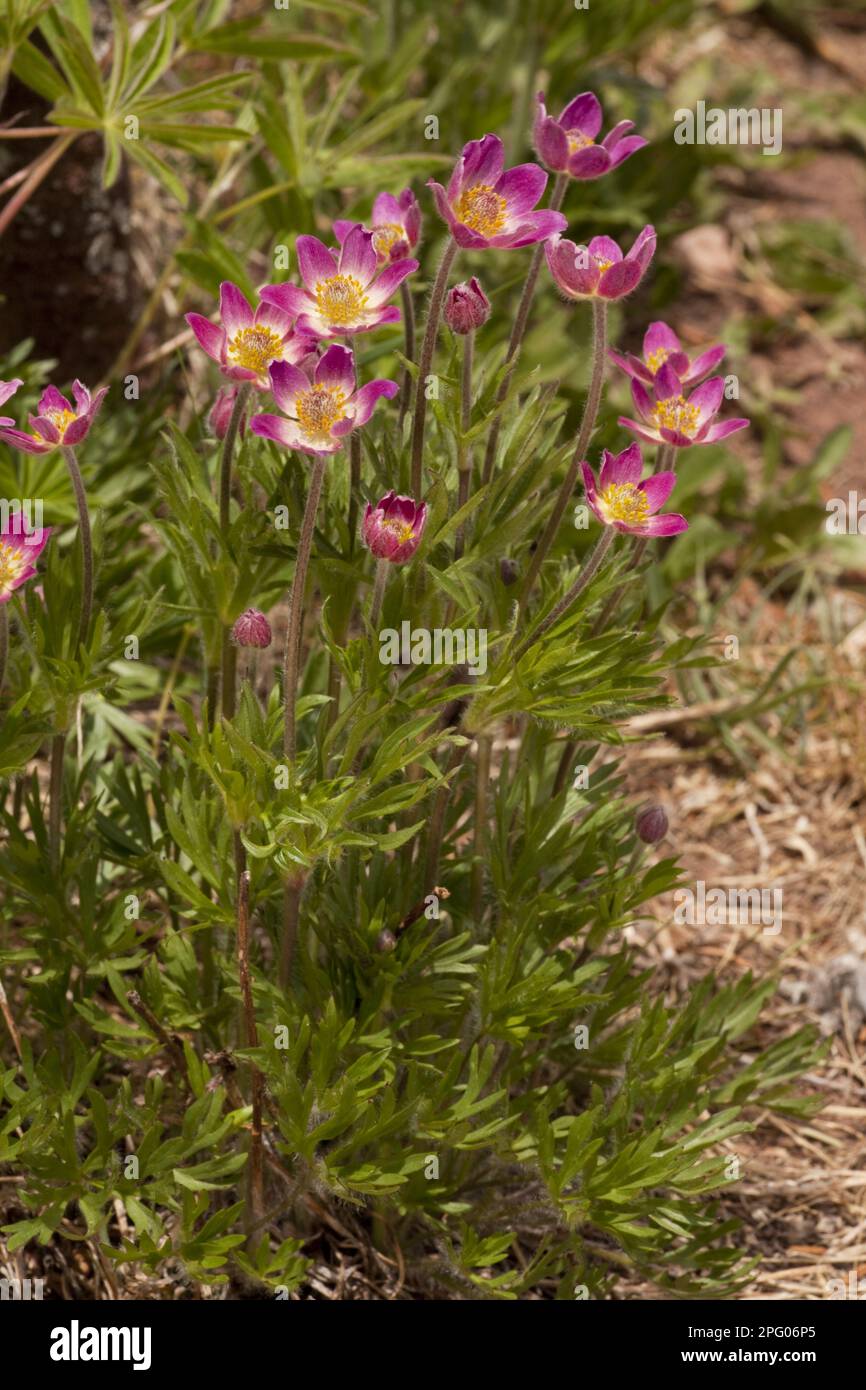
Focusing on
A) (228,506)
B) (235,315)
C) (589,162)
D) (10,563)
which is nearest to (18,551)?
(10,563)

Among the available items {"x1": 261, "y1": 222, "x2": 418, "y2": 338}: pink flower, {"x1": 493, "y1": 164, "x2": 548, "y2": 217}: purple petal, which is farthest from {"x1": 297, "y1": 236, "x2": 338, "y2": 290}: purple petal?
{"x1": 493, "y1": 164, "x2": 548, "y2": 217}: purple petal

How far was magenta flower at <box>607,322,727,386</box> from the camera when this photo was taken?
2.06 metres

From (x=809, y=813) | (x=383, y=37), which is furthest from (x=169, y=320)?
(x=809, y=813)

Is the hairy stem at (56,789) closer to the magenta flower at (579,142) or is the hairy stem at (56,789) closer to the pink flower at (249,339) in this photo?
the pink flower at (249,339)

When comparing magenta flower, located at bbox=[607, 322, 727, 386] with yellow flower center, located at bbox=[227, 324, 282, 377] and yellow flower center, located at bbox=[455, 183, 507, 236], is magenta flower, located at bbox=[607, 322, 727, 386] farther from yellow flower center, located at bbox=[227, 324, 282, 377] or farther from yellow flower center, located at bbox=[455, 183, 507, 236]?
yellow flower center, located at bbox=[227, 324, 282, 377]

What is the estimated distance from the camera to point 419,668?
1.97 m

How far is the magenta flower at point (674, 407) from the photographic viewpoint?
2.04 metres

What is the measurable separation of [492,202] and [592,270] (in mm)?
137

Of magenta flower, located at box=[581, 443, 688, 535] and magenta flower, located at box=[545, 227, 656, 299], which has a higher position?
magenta flower, located at box=[545, 227, 656, 299]

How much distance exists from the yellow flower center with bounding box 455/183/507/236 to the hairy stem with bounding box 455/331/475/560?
0.12 meters

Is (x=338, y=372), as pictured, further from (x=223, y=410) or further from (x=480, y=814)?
(x=480, y=814)

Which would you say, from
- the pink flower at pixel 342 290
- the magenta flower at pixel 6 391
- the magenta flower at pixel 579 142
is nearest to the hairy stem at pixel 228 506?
the pink flower at pixel 342 290

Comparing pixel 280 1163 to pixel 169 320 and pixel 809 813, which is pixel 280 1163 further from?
pixel 169 320

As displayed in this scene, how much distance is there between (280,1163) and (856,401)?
2.90 m
